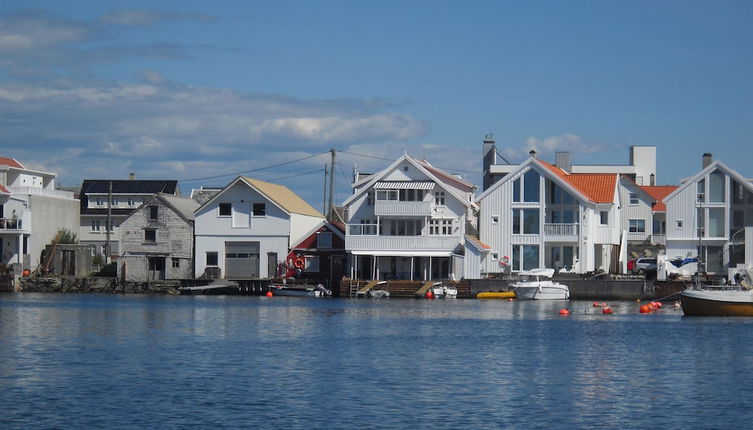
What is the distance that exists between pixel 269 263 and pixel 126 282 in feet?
37.8

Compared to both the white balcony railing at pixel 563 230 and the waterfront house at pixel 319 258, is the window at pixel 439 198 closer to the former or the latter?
the waterfront house at pixel 319 258

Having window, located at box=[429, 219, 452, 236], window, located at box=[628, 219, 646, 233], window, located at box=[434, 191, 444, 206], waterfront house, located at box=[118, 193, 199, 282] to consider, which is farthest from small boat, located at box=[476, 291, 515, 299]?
waterfront house, located at box=[118, 193, 199, 282]

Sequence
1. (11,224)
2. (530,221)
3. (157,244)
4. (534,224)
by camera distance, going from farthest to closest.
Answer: (11,224) → (157,244) → (530,221) → (534,224)

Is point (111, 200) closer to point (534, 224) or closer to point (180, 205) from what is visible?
point (180, 205)

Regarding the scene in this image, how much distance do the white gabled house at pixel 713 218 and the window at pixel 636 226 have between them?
41.4 feet

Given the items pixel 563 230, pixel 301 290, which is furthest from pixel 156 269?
pixel 563 230

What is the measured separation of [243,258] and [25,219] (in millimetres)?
19111

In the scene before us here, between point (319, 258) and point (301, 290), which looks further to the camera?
point (319, 258)

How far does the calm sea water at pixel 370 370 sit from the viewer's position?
28.9 meters

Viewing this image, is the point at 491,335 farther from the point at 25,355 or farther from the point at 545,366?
the point at 25,355

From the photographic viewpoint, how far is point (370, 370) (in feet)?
124

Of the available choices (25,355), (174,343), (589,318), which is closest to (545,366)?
(174,343)

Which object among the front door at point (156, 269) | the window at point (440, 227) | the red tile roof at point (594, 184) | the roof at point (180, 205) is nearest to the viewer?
the window at point (440, 227)

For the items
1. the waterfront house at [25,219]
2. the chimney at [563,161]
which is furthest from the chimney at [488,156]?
the waterfront house at [25,219]
